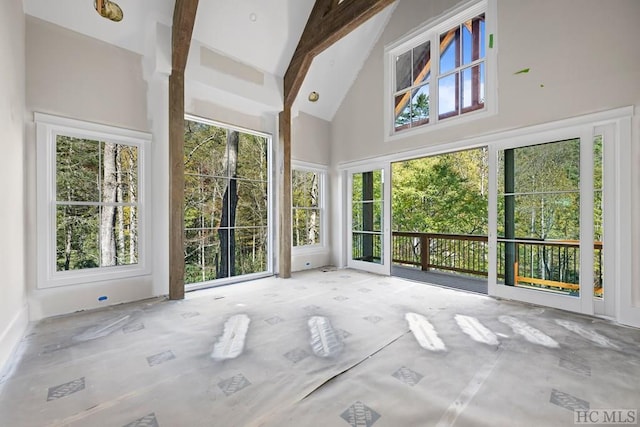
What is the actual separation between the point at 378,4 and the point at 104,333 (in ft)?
15.1

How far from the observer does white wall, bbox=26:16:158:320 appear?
298cm

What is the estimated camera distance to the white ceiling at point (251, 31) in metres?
3.21

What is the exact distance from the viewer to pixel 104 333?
8.71ft

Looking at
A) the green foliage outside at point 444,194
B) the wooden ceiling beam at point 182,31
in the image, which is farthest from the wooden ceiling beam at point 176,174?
the green foliage outside at point 444,194

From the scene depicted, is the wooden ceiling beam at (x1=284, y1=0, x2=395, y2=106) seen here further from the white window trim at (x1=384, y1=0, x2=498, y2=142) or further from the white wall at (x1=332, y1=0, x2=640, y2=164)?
the white wall at (x1=332, y1=0, x2=640, y2=164)

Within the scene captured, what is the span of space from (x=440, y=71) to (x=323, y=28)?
191 centimetres

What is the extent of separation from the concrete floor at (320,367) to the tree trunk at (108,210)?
0.69 metres

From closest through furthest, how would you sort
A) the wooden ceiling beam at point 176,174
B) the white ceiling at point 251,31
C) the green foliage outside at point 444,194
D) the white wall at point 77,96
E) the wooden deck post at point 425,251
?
the white wall at point 77,96 < the white ceiling at point 251,31 < the wooden ceiling beam at point 176,174 < the wooden deck post at point 425,251 < the green foliage outside at point 444,194

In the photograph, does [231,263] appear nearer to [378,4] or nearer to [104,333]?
[104,333]

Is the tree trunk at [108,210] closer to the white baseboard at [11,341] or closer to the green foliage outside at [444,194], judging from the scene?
the white baseboard at [11,341]

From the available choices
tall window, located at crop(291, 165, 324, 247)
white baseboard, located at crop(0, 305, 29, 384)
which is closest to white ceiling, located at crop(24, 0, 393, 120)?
tall window, located at crop(291, 165, 324, 247)

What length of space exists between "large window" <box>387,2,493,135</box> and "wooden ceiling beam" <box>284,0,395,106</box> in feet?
4.64

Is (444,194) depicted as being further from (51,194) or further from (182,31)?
(51,194)

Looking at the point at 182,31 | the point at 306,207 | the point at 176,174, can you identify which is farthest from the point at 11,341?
the point at 306,207
